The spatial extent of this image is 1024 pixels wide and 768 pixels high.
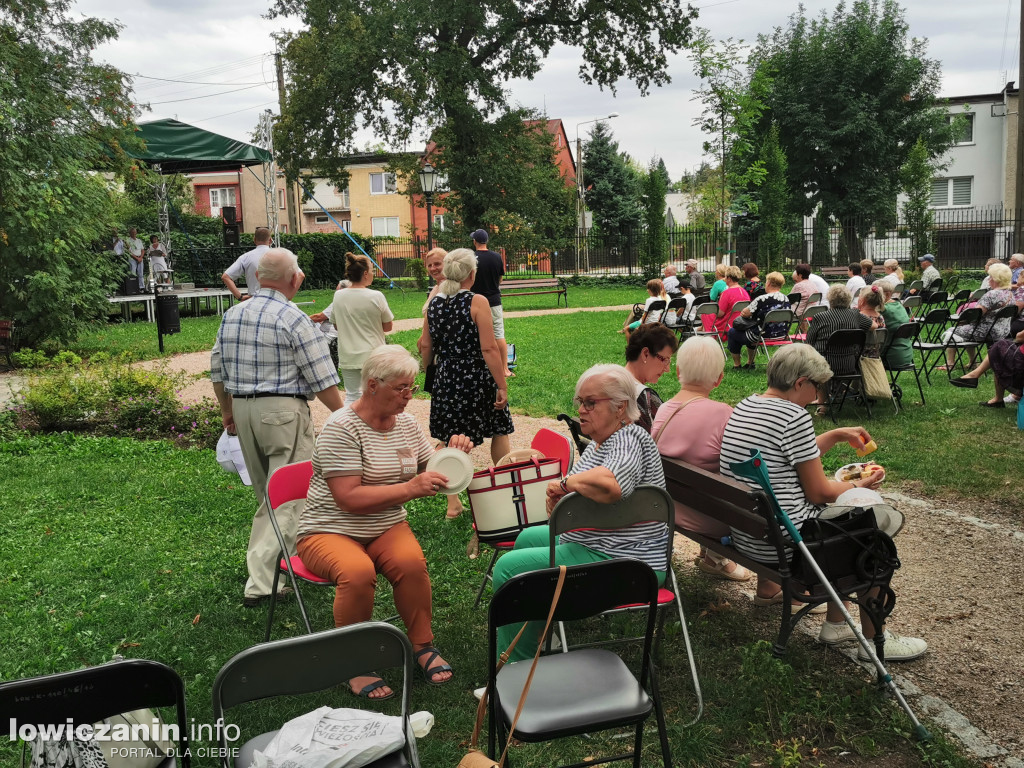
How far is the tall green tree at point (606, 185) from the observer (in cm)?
4550

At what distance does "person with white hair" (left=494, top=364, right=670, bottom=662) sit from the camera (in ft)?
11.2

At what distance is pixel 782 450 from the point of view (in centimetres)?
374

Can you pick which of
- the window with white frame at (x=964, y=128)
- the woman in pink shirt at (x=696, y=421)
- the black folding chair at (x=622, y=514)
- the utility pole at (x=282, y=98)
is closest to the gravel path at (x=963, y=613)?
the woman in pink shirt at (x=696, y=421)

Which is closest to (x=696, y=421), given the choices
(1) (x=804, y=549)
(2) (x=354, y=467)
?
(1) (x=804, y=549)

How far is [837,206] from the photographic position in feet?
117

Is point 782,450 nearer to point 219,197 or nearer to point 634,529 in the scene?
point 634,529

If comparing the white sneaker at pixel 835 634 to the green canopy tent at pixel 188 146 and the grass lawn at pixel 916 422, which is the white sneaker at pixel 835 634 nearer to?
the grass lawn at pixel 916 422

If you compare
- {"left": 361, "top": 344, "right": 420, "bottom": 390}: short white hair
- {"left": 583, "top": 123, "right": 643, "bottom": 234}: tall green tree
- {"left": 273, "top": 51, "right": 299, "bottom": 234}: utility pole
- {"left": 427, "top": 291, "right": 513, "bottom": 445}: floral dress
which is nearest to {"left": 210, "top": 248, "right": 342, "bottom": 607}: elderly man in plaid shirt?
{"left": 361, "top": 344, "right": 420, "bottom": 390}: short white hair

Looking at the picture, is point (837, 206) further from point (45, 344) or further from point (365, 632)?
point (365, 632)

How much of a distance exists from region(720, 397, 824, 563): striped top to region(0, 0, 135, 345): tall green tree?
41.5 feet

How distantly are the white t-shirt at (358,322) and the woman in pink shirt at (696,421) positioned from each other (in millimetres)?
3202

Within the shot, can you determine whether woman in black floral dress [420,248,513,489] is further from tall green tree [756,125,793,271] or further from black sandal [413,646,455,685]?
tall green tree [756,125,793,271]

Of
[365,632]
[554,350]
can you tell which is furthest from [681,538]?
[554,350]

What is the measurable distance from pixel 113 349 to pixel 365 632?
45.9 ft
